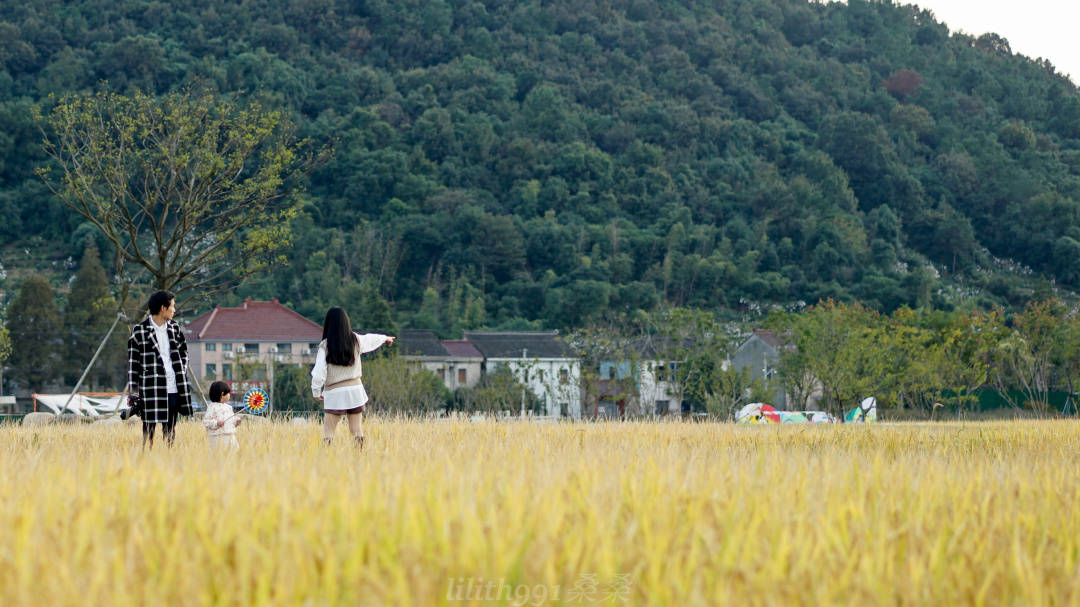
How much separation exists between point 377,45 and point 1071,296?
86177 mm

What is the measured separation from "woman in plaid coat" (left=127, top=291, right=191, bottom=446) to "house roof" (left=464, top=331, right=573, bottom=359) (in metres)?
65.1

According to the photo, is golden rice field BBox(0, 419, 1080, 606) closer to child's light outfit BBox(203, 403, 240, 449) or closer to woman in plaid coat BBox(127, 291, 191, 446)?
child's light outfit BBox(203, 403, 240, 449)

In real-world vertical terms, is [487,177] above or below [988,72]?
below

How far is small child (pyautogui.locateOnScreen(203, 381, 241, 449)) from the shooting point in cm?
873

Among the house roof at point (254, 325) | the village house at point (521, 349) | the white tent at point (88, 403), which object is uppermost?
the house roof at point (254, 325)

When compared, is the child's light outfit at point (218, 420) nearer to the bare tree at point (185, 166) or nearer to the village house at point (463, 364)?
the bare tree at point (185, 166)

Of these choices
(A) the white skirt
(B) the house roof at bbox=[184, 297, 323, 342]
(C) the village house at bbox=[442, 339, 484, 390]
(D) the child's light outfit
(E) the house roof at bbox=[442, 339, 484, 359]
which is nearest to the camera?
(D) the child's light outfit

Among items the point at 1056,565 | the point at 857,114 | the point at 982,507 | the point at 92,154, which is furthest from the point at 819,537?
the point at 857,114

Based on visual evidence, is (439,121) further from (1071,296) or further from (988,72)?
(988,72)

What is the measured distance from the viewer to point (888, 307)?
91438 millimetres

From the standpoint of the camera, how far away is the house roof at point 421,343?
73.7 meters

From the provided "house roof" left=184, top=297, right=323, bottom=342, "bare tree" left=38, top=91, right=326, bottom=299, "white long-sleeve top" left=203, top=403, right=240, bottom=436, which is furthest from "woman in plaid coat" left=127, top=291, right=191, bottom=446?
"house roof" left=184, top=297, right=323, bottom=342

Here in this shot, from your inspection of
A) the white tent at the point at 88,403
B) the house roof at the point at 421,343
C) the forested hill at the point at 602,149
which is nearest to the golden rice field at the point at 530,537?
the white tent at the point at 88,403

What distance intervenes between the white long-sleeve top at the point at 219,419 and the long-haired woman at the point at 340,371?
28.0 inches
